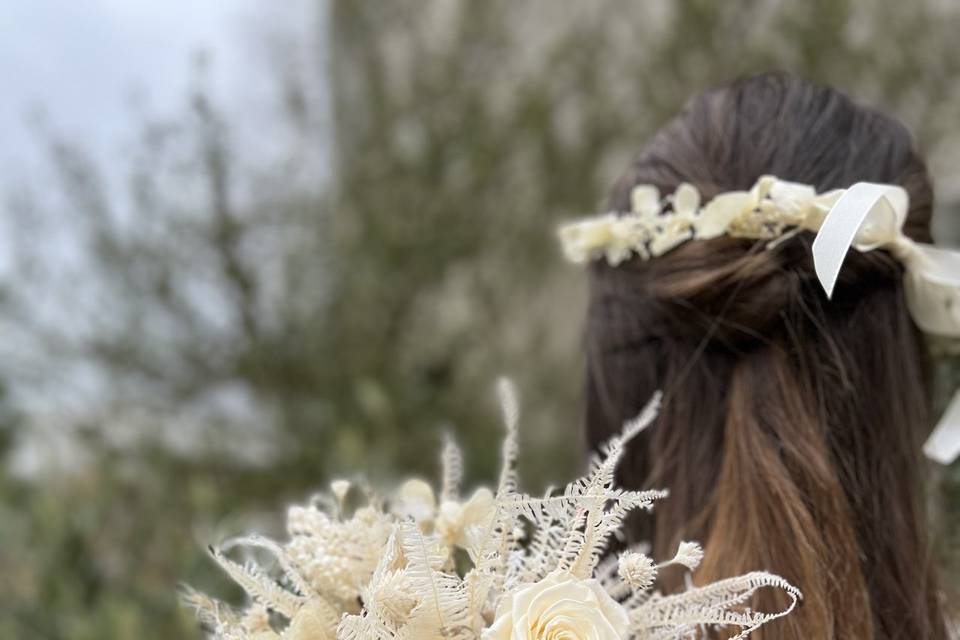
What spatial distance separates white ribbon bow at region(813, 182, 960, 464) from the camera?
2.39 feet

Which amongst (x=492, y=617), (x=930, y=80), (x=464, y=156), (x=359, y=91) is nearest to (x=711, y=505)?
(x=492, y=617)

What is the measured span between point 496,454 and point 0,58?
215cm

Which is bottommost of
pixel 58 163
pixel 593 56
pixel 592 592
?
pixel 592 592

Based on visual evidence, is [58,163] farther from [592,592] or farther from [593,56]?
[592,592]

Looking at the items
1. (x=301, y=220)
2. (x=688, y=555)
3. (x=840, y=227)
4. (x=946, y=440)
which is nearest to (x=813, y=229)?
(x=840, y=227)

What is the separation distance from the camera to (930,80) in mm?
2885

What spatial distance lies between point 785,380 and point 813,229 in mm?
140

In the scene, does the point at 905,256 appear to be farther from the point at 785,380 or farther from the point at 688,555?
the point at 688,555

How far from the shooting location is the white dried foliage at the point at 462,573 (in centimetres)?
55

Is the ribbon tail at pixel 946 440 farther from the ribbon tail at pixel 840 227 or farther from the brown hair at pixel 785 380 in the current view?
the ribbon tail at pixel 840 227

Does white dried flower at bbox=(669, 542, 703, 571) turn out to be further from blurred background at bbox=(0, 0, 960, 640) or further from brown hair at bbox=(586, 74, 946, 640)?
blurred background at bbox=(0, 0, 960, 640)

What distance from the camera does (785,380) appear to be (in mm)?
820

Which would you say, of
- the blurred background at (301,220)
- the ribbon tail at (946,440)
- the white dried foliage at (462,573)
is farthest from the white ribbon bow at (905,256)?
the blurred background at (301,220)

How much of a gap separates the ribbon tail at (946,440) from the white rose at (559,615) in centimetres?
49
